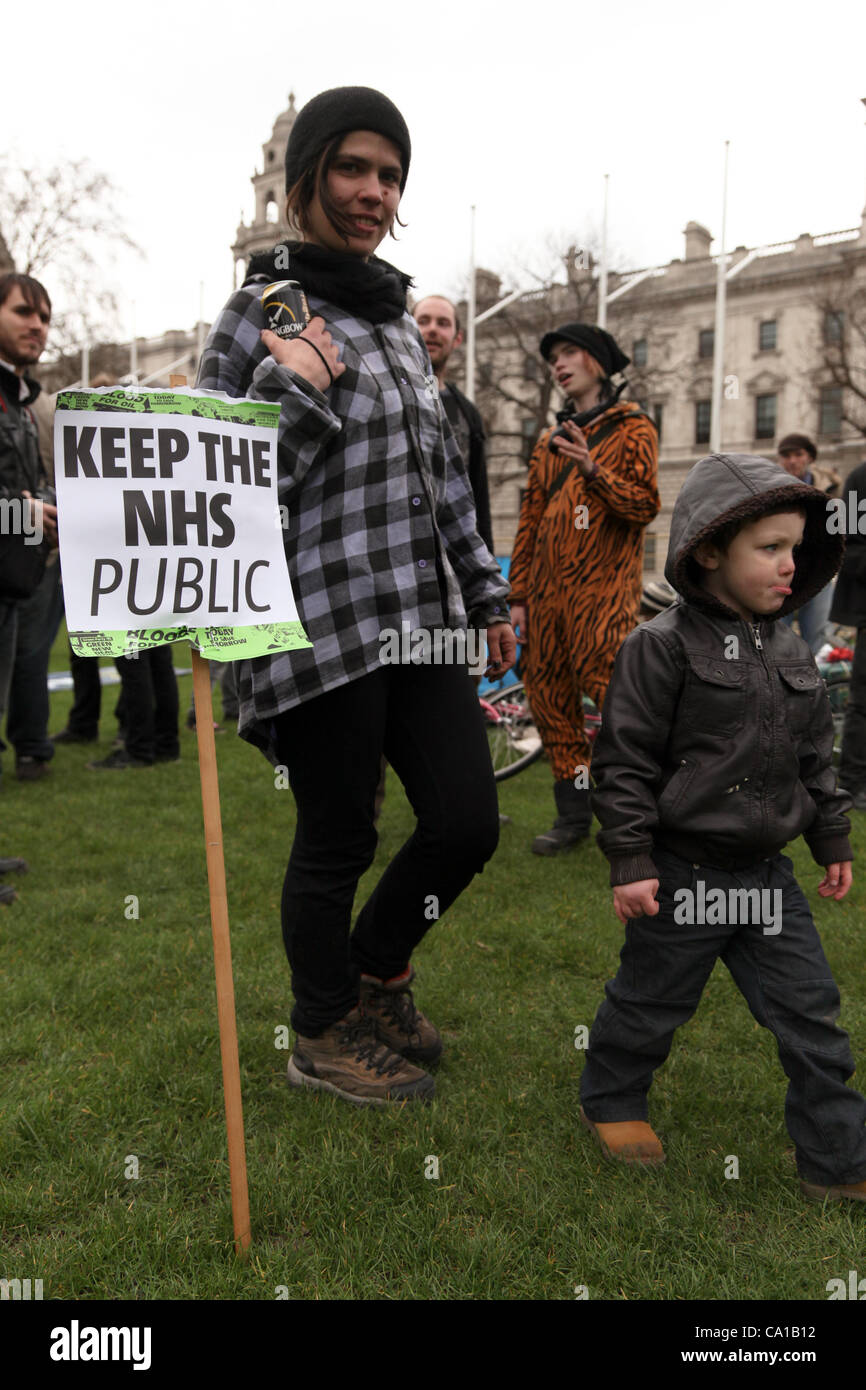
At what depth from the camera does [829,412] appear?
48875 millimetres

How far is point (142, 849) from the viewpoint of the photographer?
5031 mm

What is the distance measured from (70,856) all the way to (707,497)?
143 inches

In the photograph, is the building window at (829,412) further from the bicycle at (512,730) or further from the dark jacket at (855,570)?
the dark jacket at (855,570)

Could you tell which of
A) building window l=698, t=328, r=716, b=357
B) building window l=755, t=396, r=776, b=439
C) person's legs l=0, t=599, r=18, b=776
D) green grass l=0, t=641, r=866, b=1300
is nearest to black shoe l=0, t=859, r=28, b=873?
green grass l=0, t=641, r=866, b=1300

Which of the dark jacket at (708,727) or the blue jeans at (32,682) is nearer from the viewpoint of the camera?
the dark jacket at (708,727)

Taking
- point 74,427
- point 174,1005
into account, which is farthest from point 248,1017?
point 74,427

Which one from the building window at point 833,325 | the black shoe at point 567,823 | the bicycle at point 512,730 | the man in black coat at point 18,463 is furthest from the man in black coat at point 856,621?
the building window at point 833,325

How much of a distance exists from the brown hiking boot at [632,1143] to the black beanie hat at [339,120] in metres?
2.27

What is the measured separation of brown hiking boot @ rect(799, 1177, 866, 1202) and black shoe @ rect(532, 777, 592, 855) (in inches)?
105

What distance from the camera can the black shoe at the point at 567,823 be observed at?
491 centimetres

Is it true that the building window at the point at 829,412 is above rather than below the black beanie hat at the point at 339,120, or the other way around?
above

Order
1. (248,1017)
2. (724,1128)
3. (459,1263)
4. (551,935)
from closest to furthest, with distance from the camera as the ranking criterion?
(459,1263) < (724,1128) < (248,1017) < (551,935)

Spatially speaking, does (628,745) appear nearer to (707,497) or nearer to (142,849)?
(707,497)
